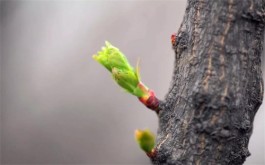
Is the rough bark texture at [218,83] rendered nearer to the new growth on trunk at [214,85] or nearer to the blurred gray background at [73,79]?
the new growth on trunk at [214,85]

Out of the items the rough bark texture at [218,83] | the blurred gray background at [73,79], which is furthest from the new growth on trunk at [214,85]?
the blurred gray background at [73,79]

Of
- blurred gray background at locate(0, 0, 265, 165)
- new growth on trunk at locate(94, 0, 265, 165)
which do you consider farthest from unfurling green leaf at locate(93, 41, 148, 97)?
blurred gray background at locate(0, 0, 265, 165)

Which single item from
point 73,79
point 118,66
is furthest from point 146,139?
point 73,79

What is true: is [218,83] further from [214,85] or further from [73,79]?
[73,79]

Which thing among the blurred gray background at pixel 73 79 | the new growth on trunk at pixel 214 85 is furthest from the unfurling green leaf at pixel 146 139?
the blurred gray background at pixel 73 79

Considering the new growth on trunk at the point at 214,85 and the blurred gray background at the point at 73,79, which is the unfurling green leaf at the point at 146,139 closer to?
the new growth on trunk at the point at 214,85

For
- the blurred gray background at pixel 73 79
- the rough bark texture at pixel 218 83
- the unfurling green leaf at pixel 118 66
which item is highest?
the blurred gray background at pixel 73 79

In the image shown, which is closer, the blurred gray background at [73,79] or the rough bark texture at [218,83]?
the rough bark texture at [218,83]

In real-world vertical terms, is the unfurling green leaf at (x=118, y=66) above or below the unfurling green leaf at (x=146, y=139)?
above

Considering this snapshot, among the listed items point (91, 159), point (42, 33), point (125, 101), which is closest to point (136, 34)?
point (125, 101)
